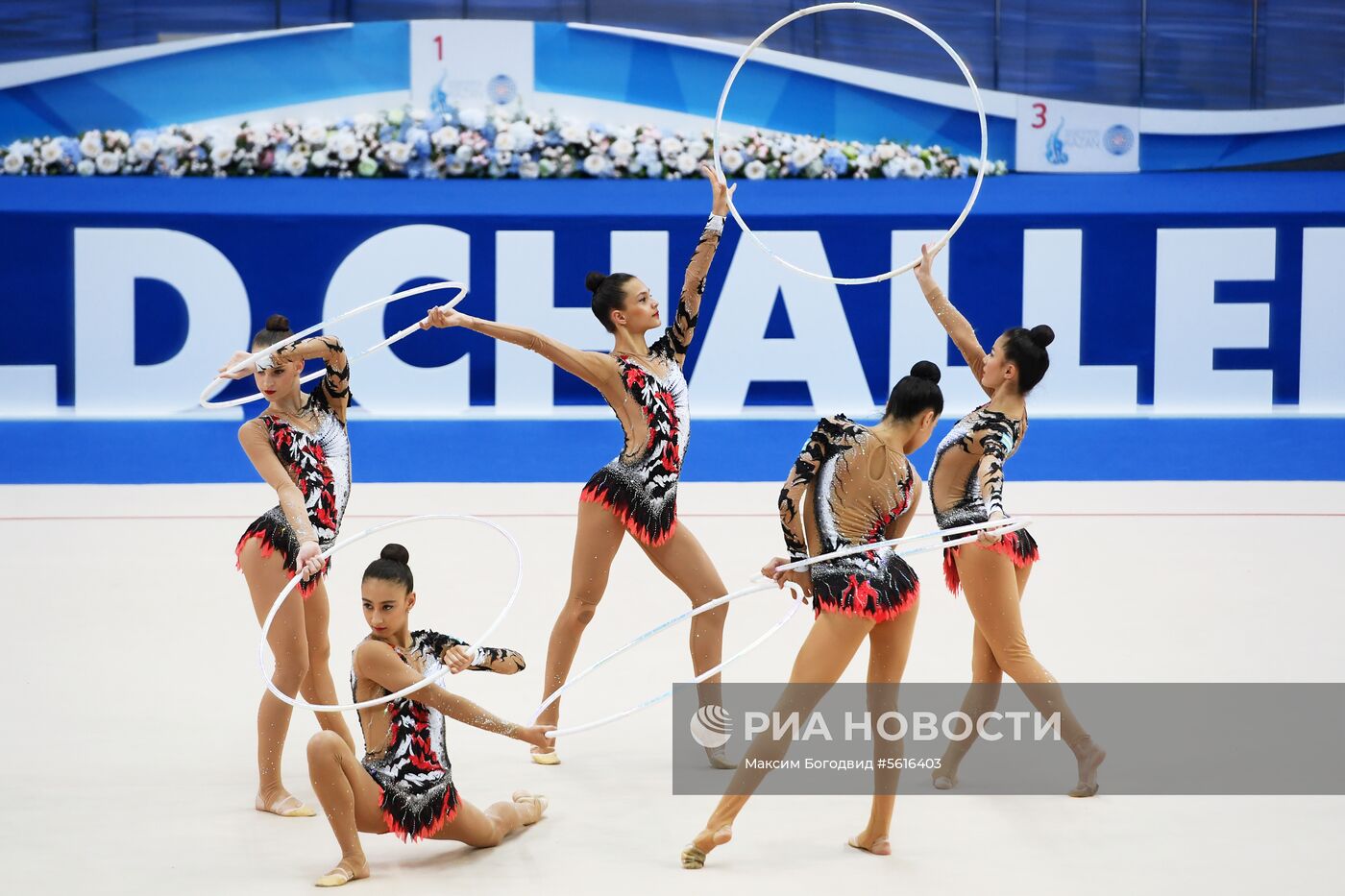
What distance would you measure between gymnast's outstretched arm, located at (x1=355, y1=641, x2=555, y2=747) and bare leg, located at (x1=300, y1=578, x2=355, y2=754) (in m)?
0.70

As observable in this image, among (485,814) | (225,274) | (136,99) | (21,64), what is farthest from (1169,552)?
(21,64)

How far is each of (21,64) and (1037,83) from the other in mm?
10395

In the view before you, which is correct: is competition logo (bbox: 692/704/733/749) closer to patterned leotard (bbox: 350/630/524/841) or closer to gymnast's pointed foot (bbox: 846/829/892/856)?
gymnast's pointed foot (bbox: 846/829/892/856)

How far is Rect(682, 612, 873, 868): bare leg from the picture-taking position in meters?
4.04

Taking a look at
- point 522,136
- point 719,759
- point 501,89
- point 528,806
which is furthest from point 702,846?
point 501,89

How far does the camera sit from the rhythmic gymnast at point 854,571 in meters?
4.05

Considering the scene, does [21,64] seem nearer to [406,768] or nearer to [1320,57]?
[406,768]

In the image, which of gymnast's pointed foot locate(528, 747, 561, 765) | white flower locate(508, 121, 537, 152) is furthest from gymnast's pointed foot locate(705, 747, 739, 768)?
white flower locate(508, 121, 537, 152)

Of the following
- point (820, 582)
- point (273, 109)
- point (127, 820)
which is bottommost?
point (127, 820)

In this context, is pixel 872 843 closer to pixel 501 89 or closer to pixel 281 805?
pixel 281 805

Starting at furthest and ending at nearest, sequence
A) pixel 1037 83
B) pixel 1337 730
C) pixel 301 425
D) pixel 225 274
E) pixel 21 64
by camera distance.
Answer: pixel 1037 83
pixel 21 64
pixel 225 274
pixel 1337 730
pixel 301 425

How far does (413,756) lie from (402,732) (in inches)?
3.1

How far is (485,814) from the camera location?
13.8 ft

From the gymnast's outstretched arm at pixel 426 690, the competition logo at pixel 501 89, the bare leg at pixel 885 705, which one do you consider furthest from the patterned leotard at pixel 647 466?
the competition logo at pixel 501 89
